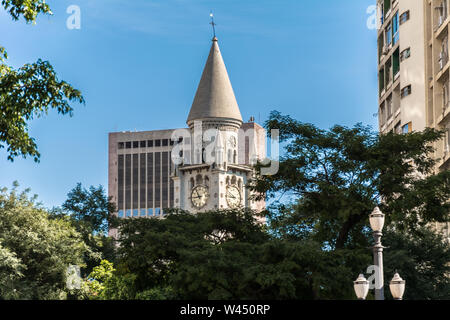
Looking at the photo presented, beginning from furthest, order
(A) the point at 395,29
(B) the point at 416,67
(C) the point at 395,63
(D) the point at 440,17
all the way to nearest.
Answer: (C) the point at 395,63
(A) the point at 395,29
(B) the point at 416,67
(D) the point at 440,17

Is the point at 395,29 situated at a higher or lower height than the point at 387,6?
lower

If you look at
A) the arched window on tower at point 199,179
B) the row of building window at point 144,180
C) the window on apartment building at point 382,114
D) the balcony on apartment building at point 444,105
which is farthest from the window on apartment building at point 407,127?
the row of building window at point 144,180

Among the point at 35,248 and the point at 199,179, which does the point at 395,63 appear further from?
the point at 199,179

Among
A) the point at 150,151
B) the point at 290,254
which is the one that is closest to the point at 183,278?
the point at 290,254

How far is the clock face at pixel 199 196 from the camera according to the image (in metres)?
111

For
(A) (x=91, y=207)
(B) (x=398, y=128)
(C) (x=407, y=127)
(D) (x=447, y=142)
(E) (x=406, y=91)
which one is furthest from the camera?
(A) (x=91, y=207)

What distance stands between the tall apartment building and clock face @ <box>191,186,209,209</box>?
51961 mm

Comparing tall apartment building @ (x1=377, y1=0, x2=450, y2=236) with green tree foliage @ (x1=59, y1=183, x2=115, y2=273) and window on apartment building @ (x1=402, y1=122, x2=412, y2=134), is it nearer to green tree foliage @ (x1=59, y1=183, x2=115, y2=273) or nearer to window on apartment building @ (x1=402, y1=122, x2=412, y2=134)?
window on apartment building @ (x1=402, y1=122, x2=412, y2=134)

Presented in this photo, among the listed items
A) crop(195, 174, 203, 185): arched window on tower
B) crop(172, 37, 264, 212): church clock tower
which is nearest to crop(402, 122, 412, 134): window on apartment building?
crop(172, 37, 264, 212): church clock tower

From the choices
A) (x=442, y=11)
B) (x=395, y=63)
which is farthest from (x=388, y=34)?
(x=442, y=11)

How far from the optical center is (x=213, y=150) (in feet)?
367

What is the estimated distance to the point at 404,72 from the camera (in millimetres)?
52062

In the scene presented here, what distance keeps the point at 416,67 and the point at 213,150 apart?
208ft

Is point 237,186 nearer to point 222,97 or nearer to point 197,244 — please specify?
point 222,97
